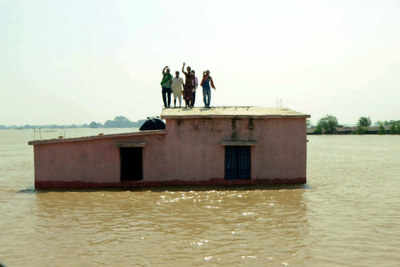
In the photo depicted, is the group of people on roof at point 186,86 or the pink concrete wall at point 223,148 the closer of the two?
the pink concrete wall at point 223,148

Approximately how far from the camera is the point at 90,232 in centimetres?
1049

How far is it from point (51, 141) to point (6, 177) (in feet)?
29.8

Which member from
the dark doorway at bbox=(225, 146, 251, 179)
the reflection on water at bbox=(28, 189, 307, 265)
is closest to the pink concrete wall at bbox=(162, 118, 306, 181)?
the dark doorway at bbox=(225, 146, 251, 179)

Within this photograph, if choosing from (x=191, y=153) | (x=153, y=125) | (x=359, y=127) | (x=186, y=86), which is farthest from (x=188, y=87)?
(x=359, y=127)

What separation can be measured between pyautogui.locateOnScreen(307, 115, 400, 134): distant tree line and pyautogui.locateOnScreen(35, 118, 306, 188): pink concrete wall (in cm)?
8220

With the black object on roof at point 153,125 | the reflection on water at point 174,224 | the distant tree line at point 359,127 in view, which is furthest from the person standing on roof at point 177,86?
the distant tree line at point 359,127

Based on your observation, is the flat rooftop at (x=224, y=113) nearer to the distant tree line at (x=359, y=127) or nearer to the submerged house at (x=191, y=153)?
the submerged house at (x=191, y=153)

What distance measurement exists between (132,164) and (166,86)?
455 centimetres

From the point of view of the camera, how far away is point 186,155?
16688 mm

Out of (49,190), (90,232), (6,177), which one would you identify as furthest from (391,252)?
(6,177)

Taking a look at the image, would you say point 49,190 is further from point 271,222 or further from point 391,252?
point 391,252

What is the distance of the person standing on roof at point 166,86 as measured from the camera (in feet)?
64.0

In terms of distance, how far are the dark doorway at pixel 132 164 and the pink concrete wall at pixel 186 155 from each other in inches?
27.5

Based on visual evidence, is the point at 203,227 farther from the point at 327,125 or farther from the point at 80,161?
the point at 327,125
